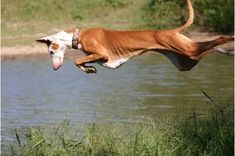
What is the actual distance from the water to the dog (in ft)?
13.5

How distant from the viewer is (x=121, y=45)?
7.45 m

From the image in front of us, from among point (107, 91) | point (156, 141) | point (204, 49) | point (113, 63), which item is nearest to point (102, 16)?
point (107, 91)

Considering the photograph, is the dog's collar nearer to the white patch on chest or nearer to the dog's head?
the dog's head

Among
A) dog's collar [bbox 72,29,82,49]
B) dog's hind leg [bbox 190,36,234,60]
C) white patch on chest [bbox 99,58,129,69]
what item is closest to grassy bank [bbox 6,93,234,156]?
white patch on chest [bbox 99,58,129,69]

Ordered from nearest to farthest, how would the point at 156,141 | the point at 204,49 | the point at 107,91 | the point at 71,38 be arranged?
the point at 204,49, the point at 71,38, the point at 156,141, the point at 107,91

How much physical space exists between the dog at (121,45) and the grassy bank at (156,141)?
3.32ft

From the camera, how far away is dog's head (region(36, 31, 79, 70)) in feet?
24.3

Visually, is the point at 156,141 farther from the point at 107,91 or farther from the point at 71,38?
→ the point at 107,91

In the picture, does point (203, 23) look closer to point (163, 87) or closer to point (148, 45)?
point (163, 87)

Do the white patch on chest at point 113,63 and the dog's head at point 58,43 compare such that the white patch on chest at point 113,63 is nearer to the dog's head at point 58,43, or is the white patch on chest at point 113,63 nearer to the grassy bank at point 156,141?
the dog's head at point 58,43

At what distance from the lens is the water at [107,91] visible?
13078 mm

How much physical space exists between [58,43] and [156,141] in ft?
5.29

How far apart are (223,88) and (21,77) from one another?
6.41m

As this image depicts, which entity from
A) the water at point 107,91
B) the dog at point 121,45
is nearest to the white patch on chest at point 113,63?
the dog at point 121,45
